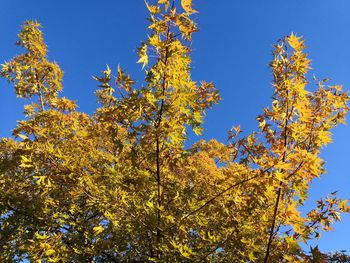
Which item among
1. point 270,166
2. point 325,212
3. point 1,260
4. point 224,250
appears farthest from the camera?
point 1,260

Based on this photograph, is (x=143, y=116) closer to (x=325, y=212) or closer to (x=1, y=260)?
(x=325, y=212)

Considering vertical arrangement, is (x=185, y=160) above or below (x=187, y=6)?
below

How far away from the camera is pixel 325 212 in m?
5.23

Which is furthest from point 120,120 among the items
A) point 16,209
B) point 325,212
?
point 16,209

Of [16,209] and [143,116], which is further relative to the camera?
[16,209]

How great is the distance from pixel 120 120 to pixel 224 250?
9.23ft

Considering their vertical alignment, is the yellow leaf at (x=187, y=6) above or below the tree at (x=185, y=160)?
above

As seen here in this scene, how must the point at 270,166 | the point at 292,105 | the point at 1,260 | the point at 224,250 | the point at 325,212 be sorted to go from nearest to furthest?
the point at 270,166 → the point at 292,105 → the point at 325,212 → the point at 224,250 → the point at 1,260

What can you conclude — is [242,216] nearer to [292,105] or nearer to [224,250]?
[224,250]

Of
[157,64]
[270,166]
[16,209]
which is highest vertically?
→ [157,64]

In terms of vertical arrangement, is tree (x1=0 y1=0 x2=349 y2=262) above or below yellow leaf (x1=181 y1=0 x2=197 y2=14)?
below

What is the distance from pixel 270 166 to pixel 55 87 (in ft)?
23.9

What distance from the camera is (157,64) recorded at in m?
5.32

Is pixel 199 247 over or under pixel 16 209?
under
